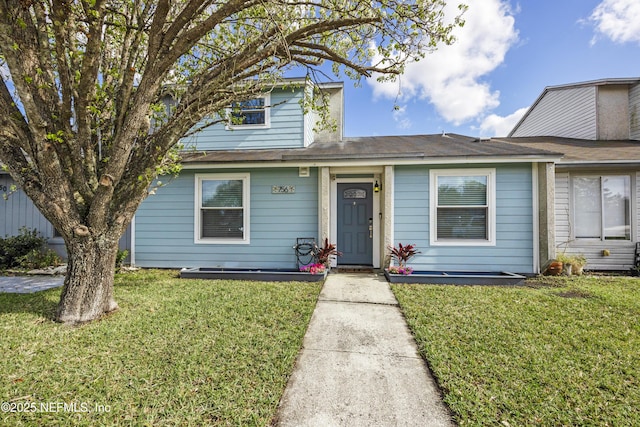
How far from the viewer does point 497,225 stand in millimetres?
5977

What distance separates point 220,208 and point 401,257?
14.5ft

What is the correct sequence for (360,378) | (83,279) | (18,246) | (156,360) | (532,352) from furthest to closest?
(18,246) → (83,279) → (532,352) → (156,360) → (360,378)

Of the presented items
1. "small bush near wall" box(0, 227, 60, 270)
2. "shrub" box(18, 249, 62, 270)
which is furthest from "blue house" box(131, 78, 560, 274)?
"small bush near wall" box(0, 227, 60, 270)

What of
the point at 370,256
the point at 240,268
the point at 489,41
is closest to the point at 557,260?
the point at 370,256

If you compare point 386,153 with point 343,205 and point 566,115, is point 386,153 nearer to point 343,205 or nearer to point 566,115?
point 343,205

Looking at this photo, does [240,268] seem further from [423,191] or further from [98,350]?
[423,191]

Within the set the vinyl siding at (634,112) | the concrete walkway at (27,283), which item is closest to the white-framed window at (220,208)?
the concrete walkway at (27,283)

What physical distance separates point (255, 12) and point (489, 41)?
5.26 metres

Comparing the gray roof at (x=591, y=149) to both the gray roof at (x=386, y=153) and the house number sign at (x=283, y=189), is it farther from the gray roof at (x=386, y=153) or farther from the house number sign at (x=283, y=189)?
the house number sign at (x=283, y=189)

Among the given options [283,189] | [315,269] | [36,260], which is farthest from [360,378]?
[36,260]

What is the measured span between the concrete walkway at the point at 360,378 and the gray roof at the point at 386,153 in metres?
3.34

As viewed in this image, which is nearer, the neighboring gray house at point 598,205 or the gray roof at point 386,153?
the gray roof at point 386,153

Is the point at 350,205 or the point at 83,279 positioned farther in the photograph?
the point at 350,205

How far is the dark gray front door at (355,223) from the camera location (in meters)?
6.67
